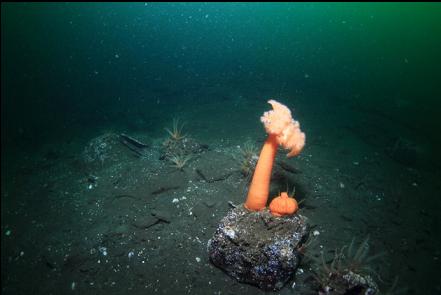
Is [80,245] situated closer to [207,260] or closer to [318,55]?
[207,260]

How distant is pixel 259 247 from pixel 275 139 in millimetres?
1420

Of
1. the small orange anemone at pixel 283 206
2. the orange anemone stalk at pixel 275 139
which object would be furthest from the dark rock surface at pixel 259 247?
the orange anemone stalk at pixel 275 139

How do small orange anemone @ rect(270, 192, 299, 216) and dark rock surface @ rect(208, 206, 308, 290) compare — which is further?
small orange anemone @ rect(270, 192, 299, 216)

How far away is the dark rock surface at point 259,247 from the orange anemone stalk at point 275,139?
1.23 ft

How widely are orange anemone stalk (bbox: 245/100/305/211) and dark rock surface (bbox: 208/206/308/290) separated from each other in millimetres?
375

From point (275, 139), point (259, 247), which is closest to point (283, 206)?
point (259, 247)

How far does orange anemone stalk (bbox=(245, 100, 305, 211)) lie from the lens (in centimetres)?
368

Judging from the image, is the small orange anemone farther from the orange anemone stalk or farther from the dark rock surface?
the orange anemone stalk

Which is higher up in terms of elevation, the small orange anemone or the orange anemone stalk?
the orange anemone stalk

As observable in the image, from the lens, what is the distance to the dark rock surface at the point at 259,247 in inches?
142

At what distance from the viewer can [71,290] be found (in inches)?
172

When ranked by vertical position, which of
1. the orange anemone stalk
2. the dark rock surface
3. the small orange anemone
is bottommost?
the dark rock surface

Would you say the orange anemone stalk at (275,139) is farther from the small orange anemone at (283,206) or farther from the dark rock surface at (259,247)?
the dark rock surface at (259,247)

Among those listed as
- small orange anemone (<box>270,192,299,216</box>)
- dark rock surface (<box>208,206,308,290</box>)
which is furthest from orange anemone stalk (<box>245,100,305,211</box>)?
dark rock surface (<box>208,206,308,290</box>)
